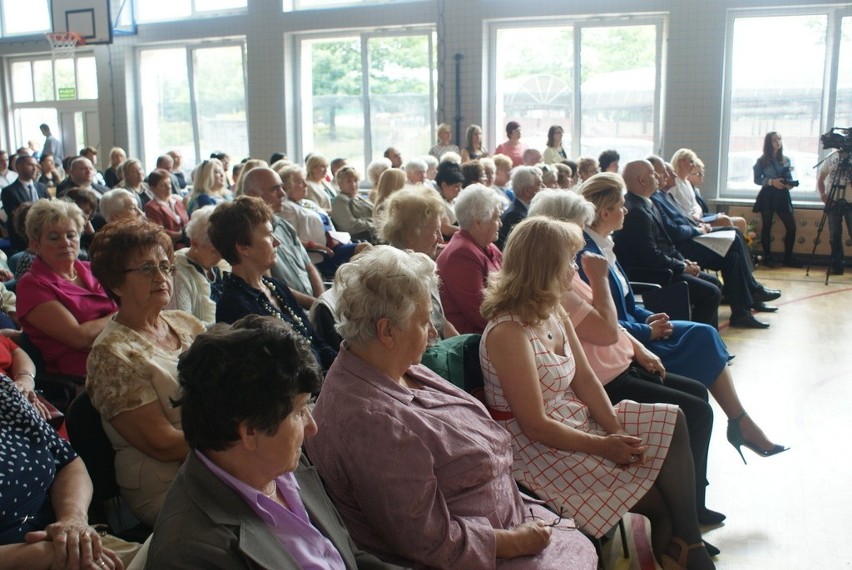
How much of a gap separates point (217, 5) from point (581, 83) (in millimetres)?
5441

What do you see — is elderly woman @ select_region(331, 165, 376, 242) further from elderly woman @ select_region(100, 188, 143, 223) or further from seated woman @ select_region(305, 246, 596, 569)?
seated woman @ select_region(305, 246, 596, 569)

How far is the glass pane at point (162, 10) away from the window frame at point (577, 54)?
4769mm

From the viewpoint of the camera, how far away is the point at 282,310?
113 inches

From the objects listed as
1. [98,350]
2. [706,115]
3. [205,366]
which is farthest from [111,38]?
[205,366]

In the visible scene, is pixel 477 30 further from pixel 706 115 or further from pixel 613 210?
pixel 613 210

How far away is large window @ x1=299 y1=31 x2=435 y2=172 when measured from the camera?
10.8 metres

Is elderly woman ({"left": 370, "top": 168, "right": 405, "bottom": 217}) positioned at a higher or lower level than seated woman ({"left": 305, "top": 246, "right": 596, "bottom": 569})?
higher

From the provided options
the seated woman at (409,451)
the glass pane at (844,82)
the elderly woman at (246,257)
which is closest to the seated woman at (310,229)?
the elderly woman at (246,257)

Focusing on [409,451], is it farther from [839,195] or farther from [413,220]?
[839,195]

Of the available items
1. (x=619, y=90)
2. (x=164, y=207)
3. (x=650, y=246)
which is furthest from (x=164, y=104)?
(x=650, y=246)

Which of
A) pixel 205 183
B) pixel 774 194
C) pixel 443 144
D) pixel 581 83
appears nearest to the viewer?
pixel 205 183

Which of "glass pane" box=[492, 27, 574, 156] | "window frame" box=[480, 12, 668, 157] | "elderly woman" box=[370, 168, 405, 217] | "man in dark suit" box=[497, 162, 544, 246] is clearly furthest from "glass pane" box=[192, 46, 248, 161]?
"man in dark suit" box=[497, 162, 544, 246]

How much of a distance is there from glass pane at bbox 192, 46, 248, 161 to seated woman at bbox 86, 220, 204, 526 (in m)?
10.3

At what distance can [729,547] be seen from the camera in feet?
9.12
